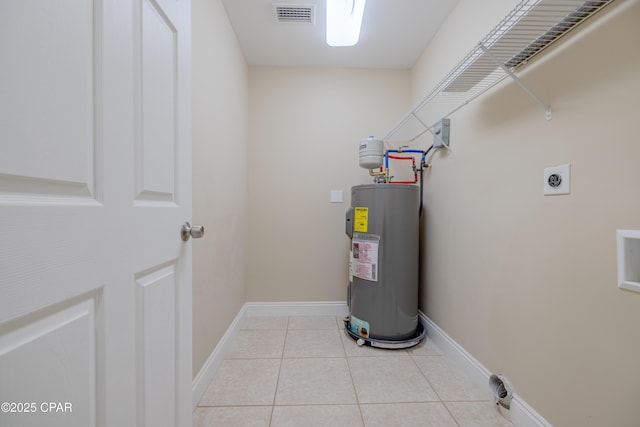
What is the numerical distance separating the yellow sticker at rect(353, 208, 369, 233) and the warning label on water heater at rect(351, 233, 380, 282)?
48 mm

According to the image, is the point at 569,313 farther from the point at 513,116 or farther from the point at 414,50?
the point at 414,50

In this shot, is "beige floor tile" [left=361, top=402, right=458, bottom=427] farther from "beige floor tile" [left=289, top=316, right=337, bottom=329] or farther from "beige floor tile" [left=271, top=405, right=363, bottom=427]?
"beige floor tile" [left=289, top=316, right=337, bottom=329]

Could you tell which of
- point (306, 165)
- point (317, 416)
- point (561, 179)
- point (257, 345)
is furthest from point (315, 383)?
point (306, 165)

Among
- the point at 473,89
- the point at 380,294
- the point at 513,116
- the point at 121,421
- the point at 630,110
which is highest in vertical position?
the point at 473,89

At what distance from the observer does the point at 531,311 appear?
1158 millimetres

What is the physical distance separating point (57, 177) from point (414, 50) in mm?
2572

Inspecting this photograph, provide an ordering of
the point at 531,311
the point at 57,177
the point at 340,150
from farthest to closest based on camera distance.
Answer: the point at 340,150 < the point at 531,311 < the point at 57,177

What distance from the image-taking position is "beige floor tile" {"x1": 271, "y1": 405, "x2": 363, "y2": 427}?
122cm

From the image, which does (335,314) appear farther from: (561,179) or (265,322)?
(561,179)

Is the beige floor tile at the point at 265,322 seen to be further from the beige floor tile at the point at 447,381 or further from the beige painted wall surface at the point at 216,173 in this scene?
the beige floor tile at the point at 447,381

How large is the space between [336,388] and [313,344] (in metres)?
0.50

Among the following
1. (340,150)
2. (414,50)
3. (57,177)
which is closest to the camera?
(57,177)

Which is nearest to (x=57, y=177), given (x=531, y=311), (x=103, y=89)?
(x=103, y=89)

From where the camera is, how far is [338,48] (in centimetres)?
220
